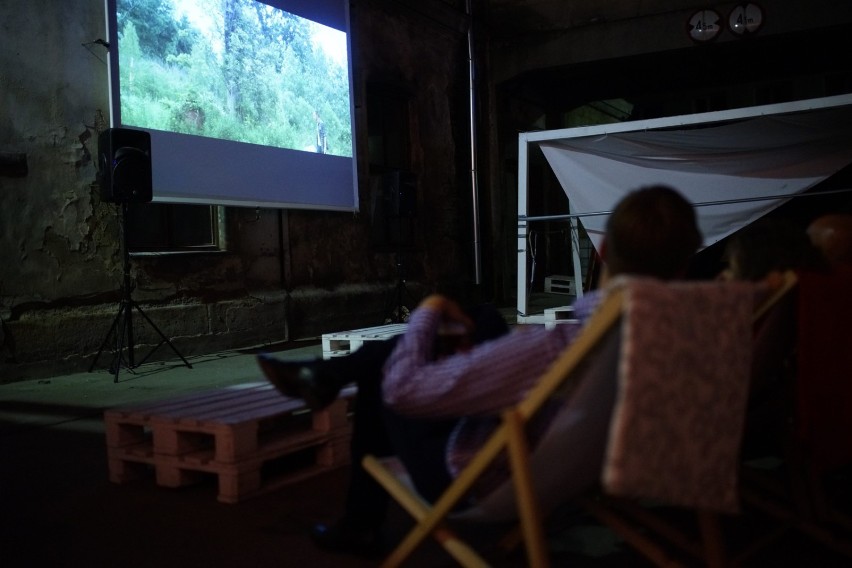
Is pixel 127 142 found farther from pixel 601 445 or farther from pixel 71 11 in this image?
pixel 601 445

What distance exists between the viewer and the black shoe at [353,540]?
2.22 meters

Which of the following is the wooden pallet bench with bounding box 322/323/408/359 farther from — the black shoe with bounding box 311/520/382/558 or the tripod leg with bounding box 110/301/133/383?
the black shoe with bounding box 311/520/382/558

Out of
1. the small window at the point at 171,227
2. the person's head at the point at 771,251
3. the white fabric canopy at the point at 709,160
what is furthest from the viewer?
the small window at the point at 171,227

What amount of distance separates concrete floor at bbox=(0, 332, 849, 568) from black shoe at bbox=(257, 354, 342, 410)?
0.63m

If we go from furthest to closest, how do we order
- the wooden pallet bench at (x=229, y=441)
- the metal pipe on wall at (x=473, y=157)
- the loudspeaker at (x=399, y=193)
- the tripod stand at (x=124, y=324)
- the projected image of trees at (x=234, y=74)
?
the metal pipe on wall at (x=473, y=157) → the loudspeaker at (x=399, y=193) → the projected image of trees at (x=234, y=74) → the tripod stand at (x=124, y=324) → the wooden pallet bench at (x=229, y=441)

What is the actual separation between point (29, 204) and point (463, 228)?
6770mm

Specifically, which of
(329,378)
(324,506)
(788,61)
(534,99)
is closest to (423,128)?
(534,99)

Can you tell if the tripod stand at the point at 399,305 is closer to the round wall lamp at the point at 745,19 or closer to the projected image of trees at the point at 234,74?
the projected image of trees at the point at 234,74

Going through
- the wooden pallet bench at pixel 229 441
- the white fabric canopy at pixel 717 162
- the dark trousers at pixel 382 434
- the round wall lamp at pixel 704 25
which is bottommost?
the wooden pallet bench at pixel 229 441

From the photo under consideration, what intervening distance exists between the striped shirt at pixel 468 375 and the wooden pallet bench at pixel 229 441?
120 cm

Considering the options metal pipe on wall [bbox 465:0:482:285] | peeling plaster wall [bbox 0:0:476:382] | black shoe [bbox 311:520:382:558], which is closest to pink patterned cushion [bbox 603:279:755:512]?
black shoe [bbox 311:520:382:558]

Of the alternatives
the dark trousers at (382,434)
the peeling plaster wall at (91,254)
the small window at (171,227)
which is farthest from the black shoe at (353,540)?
the small window at (171,227)

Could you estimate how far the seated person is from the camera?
1.57m

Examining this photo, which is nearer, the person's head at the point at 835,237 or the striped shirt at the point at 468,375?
the striped shirt at the point at 468,375
